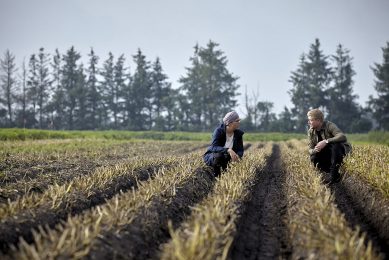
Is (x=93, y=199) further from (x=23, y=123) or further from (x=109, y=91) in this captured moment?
(x=109, y=91)

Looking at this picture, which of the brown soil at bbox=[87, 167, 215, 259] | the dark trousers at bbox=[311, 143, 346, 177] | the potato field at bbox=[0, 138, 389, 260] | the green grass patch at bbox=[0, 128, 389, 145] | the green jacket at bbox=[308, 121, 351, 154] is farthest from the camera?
the green grass patch at bbox=[0, 128, 389, 145]

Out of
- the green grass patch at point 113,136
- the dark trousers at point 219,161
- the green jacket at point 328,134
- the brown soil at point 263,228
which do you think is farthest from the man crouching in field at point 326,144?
the green grass patch at point 113,136

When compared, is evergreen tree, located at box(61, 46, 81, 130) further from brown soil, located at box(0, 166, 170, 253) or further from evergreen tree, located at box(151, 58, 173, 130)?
brown soil, located at box(0, 166, 170, 253)

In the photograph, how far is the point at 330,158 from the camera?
28.2 feet

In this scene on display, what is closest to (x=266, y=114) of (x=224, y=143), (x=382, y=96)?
(x=382, y=96)

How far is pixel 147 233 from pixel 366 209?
3.56m

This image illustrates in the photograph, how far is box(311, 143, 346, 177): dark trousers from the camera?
817 centimetres

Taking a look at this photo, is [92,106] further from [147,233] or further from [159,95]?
[147,233]

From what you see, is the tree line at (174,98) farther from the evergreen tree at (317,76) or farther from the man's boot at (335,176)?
the man's boot at (335,176)

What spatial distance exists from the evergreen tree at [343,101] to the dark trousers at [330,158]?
4761 centimetres

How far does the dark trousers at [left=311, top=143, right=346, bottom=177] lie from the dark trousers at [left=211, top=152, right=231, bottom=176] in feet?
6.38

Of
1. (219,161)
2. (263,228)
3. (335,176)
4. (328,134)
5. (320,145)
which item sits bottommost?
(263,228)

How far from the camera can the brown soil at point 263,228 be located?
172 inches

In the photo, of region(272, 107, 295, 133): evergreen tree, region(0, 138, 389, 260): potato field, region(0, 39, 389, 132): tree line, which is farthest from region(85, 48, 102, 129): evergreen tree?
region(0, 138, 389, 260): potato field
